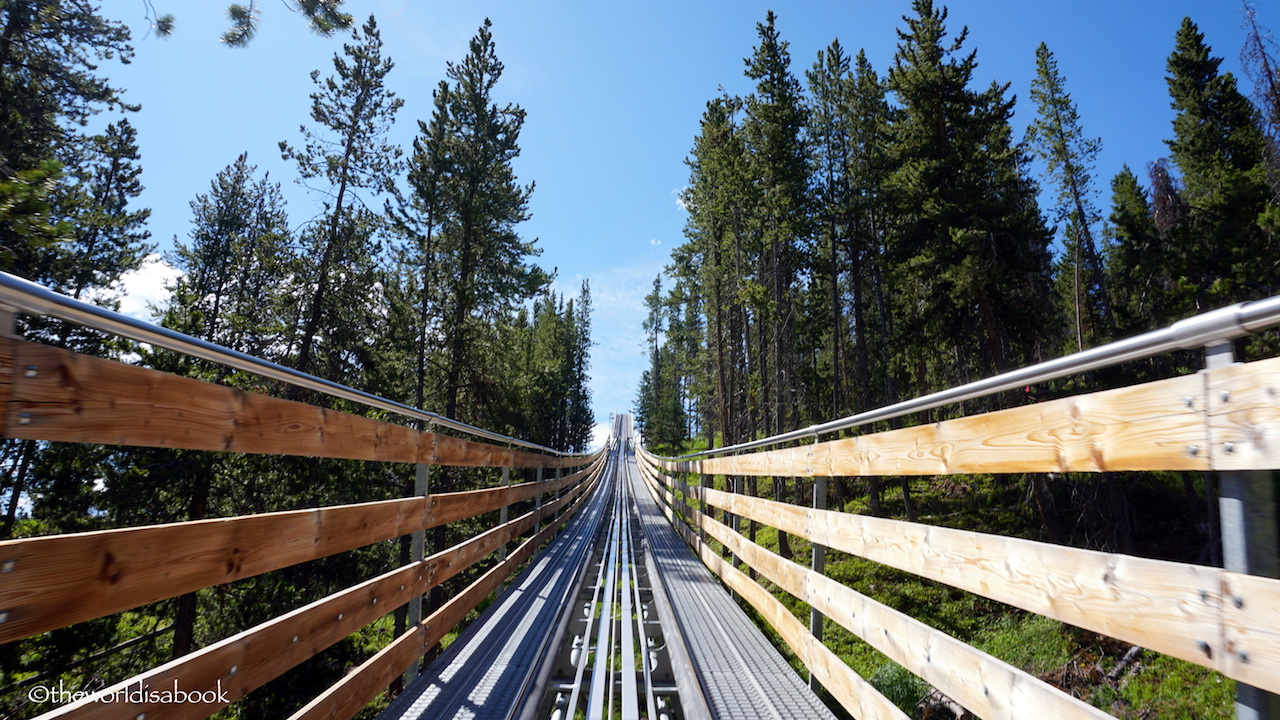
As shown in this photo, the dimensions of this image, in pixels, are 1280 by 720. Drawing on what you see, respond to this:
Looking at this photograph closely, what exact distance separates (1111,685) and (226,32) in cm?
1325

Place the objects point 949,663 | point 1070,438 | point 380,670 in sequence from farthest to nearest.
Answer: point 380,670 < point 949,663 < point 1070,438

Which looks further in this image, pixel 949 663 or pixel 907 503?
pixel 907 503

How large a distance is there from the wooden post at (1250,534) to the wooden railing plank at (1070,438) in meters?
0.06

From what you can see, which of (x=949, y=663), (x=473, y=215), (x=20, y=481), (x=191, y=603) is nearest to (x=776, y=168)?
(x=473, y=215)

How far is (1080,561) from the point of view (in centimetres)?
135

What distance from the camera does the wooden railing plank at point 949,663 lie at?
1373mm

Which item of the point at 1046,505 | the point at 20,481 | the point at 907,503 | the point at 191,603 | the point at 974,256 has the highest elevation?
the point at 974,256

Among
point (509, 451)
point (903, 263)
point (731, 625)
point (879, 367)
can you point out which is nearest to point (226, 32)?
point (509, 451)

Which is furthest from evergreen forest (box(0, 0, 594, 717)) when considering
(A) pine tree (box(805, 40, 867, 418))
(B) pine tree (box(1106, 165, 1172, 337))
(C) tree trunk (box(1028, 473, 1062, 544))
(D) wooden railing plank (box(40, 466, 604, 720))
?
(B) pine tree (box(1106, 165, 1172, 337))

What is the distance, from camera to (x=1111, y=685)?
847cm

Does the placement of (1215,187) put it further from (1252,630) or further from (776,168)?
(1252,630)

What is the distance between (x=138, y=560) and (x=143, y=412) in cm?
37

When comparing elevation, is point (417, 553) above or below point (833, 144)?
below

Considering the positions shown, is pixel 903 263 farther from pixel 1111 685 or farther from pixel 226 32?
pixel 226 32
